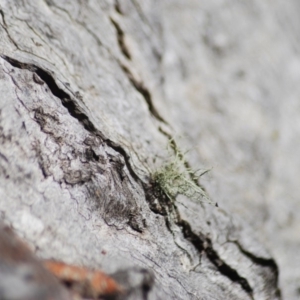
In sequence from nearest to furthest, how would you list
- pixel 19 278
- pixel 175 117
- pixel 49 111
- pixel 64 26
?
pixel 19 278 < pixel 49 111 < pixel 64 26 < pixel 175 117

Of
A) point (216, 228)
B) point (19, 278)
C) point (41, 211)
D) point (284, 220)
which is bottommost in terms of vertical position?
point (19, 278)

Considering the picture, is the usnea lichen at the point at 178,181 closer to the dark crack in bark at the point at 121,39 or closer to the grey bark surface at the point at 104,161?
the grey bark surface at the point at 104,161

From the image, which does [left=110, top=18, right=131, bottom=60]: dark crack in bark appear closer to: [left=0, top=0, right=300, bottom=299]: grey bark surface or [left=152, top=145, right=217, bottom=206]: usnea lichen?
[left=0, top=0, right=300, bottom=299]: grey bark surface

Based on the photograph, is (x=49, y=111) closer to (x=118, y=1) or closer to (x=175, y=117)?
(x=118, y=1)

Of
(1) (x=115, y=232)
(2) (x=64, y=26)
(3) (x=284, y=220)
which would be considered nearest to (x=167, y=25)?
(2) (x=64, y=26)

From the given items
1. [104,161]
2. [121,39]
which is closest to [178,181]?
[104,161]

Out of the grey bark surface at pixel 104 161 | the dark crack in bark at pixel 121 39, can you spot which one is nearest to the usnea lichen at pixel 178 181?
the grey bark surface at pixel 104 161

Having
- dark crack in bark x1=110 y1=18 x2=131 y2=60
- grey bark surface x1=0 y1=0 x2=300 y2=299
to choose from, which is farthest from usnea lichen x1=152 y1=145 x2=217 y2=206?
dark crack in bark x1=110 y1=18 x2=131 y2=60

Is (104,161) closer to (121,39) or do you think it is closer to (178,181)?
(178,181)
